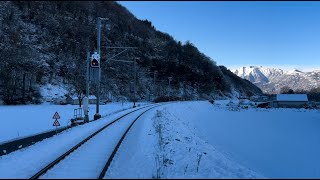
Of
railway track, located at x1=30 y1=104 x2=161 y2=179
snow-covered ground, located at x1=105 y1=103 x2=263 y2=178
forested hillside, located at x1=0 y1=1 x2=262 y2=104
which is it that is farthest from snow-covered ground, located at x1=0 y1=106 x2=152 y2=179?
forested hillside, located at x1=0 y1=1 x2=262 y2=104

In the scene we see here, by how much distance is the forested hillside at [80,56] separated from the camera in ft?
252

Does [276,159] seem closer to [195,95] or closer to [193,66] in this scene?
[195,95]

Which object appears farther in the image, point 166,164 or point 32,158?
point 32,158

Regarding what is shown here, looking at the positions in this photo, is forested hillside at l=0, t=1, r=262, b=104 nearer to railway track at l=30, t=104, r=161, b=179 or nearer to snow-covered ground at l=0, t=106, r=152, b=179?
snow-covered ground at l=0, t=106, r=152, b=179

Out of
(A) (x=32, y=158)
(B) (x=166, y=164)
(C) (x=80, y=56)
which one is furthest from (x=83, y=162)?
(C) (x=80, y=56)

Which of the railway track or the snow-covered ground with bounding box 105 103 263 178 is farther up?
the railway track

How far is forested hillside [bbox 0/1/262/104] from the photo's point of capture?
3022 inches

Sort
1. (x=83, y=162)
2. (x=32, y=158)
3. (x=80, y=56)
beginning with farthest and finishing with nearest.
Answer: (x=80, y=56) → (x=32, y=158) → (x=83, y=162)

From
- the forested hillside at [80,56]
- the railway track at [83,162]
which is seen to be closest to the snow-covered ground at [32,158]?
the railway track at [83,162]

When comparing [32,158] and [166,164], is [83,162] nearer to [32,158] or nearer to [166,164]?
[32,158]

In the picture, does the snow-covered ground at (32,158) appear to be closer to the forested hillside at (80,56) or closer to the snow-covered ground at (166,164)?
the snow-covered ground at (166,164)

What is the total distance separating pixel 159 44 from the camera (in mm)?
160625

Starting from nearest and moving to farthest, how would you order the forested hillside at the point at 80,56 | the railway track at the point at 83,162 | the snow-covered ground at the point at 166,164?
the railway track at the point at 83,162, the snow-covered ground at the point at 166,164, the forested hillside at the point at 80,56

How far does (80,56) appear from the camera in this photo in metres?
102
